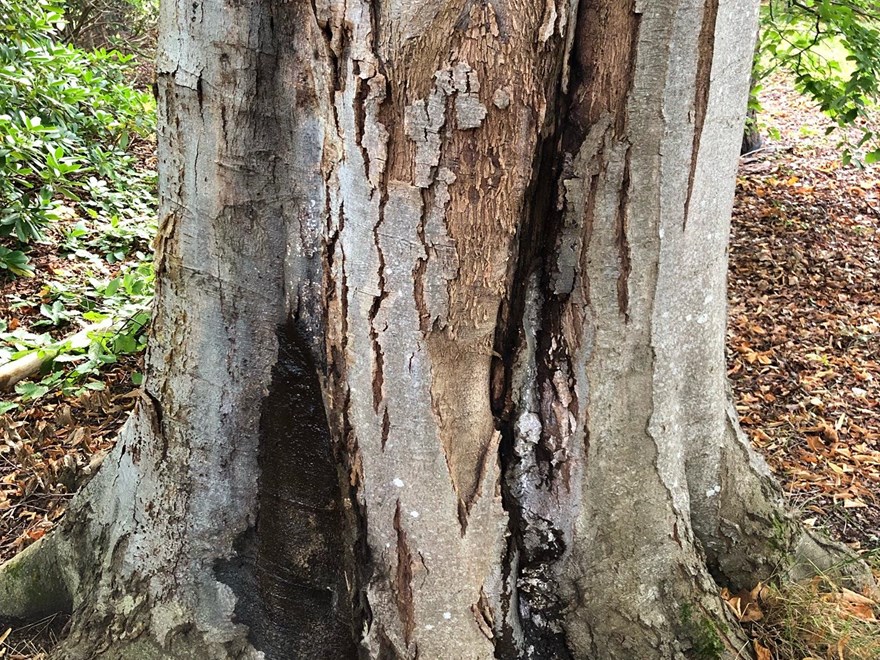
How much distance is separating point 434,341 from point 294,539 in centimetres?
76

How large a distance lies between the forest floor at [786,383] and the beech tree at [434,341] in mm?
1035

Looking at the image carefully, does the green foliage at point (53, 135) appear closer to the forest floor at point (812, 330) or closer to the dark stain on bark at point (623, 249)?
the dark stain on bark at point (623, 249)

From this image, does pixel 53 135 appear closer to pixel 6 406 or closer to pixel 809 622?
pixel 6 406

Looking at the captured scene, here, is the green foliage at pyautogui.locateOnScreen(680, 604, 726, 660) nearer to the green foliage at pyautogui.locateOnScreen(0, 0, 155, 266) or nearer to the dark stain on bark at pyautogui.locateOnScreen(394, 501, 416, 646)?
the dark stain on bark at pyautogui.locateOnScreen(394, 501, 416, 646)

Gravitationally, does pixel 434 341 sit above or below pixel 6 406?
above

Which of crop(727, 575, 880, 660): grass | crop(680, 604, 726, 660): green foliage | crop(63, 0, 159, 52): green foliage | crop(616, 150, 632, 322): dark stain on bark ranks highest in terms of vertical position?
crop(63, 0, 159, 52): green foliage

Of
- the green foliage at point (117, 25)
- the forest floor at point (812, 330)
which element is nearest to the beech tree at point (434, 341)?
the forest floor at point (812, 330)

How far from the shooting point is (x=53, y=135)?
4812mm

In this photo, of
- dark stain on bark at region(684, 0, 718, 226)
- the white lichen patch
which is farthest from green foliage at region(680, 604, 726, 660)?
the white lichen patch

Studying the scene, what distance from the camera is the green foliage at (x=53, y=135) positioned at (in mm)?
4539

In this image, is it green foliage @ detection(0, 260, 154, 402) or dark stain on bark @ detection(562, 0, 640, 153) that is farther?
green foliage @ detection(0, 260, 154, 402)

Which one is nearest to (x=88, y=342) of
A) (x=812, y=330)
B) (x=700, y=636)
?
(x=700, y=636)

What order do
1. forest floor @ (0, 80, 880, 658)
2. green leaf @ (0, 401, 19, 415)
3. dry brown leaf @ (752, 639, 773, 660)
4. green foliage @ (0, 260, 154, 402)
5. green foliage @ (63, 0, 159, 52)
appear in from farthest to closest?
1. green foliage @ (63, 0, 159, 52)
2. green foliage @ (0, 260, 154, 402)
3. green leaf @ (0, 401, 19, 415)
4. forest floor @ (0, 80, 880, 658)
5. dry brown leaf @ (752, 639, 773, 660)

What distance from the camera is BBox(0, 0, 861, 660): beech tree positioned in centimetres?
154
